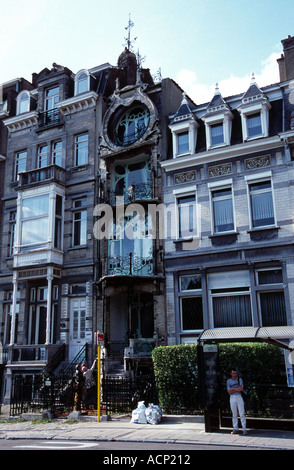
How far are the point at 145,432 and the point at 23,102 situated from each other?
21.9m

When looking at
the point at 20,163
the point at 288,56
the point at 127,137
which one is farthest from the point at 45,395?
the point at 288,56

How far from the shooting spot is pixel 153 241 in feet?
70.3

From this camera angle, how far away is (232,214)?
65.5 ft

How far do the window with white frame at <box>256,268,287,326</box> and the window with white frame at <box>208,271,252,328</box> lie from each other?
0.53 meters

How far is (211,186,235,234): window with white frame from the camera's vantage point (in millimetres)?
19969

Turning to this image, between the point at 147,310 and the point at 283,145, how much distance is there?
9705 mm

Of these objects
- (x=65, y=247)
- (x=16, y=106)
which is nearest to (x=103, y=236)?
(x=65, y=247)

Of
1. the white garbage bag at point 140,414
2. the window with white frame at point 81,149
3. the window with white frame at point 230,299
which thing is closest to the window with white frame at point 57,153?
the window with white frame at point 81,149

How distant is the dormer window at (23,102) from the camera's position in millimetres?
27844

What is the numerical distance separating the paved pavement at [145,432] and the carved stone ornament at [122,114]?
13320 millimetres

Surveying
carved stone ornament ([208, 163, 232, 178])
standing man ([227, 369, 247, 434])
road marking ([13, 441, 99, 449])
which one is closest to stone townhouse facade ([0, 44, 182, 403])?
carved stone ornament ([208, 163, 232, 178])

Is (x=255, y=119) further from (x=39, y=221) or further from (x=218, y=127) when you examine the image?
(x=39, y=221)

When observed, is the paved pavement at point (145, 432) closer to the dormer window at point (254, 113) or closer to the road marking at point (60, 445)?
the road marking at point (60, 445)
